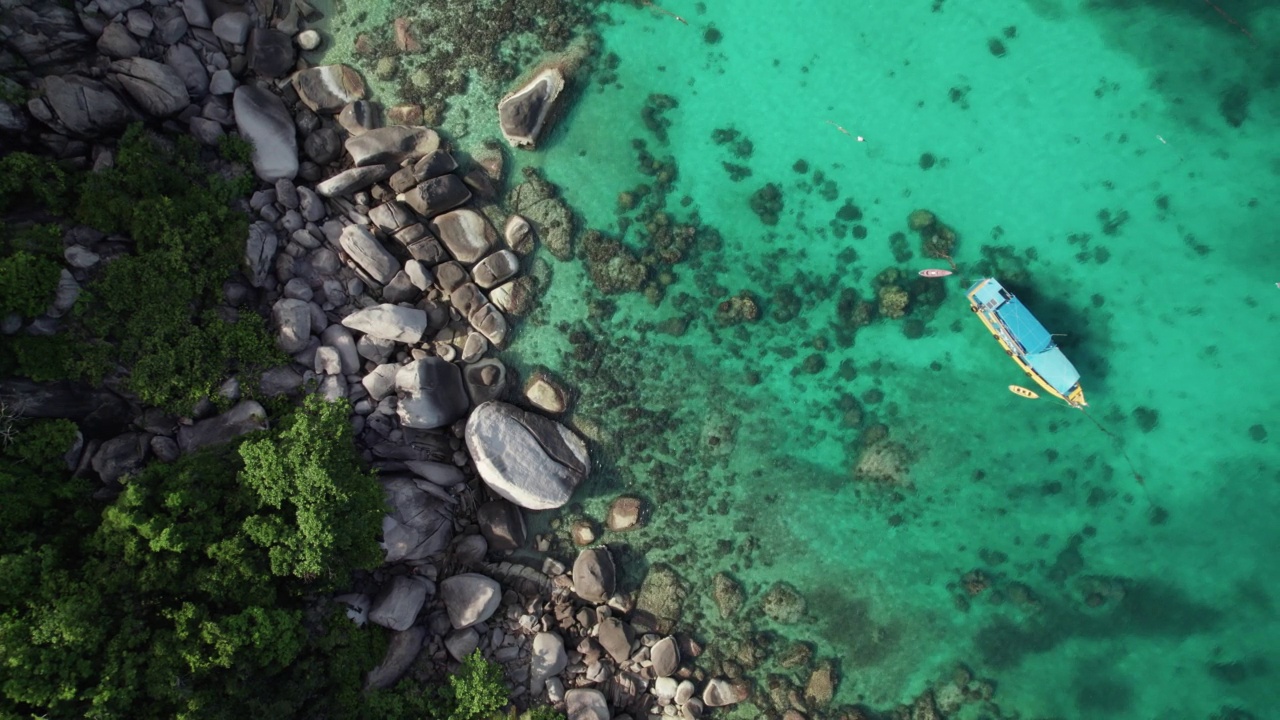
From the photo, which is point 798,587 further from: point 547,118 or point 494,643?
point 547,118

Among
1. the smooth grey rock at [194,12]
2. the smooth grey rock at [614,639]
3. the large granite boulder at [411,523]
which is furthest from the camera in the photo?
the smooth grey rock at [614,639]

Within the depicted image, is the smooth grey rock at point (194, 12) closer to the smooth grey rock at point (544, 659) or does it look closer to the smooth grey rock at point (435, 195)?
the smooth grey rock at point (435, 195)

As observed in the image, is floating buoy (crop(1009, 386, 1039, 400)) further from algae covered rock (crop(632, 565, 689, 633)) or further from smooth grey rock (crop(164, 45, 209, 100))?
smooth grey rock (crop(164, 45, 209, 100))

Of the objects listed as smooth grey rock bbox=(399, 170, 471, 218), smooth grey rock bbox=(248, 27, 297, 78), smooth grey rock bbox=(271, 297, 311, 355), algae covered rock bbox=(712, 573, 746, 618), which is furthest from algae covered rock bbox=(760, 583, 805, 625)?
smooth grey rock bbox=(248, 27, 297, 78)

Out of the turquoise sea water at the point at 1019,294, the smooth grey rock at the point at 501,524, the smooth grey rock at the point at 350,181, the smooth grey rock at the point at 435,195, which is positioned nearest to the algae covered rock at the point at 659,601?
the turquoise sea water at the point at 1019,294

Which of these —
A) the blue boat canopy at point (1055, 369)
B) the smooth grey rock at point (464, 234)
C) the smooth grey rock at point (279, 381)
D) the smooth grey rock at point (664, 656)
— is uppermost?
the blue boat canopy at point (1055, 369)

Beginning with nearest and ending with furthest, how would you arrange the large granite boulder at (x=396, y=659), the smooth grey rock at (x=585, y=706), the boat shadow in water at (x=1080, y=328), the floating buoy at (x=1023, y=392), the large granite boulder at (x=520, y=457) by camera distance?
the large granite boulder at (x=396, y=659) → the smooth grey rock at (x=585, y=706) → the large granite boulder at (x=520, y=457) → the floating buoy at (x=1023, y=392) → the boat shadow in water at (x=1080, y=328)
